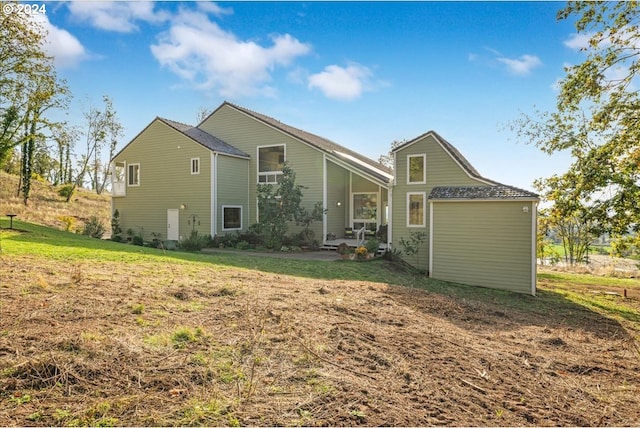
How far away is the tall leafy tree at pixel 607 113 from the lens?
34.7ft

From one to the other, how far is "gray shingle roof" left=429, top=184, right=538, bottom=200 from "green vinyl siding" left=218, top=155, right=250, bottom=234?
34.7ft

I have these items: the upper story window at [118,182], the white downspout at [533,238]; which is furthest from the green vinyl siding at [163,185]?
the white downspout at [533,238]

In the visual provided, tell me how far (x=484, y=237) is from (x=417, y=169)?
394cm

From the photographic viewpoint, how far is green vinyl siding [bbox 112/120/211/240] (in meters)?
19.3

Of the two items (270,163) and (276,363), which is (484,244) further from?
(270,163)

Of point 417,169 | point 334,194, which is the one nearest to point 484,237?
point 417,169

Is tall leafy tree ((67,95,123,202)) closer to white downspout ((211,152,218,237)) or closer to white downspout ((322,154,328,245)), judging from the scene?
white downspout ((211,152,218,237))

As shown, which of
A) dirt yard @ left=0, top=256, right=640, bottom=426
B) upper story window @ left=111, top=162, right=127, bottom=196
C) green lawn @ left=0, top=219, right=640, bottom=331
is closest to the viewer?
dirt yard @ left=0, top=256, right=640, bottom=426

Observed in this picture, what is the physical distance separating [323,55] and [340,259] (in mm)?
8006

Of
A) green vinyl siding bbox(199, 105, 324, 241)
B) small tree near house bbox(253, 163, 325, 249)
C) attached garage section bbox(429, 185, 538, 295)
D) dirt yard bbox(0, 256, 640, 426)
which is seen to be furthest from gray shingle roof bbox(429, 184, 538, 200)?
dirt yard bbox(0, 256, 640, 426)

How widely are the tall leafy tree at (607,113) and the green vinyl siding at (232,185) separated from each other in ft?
47.6

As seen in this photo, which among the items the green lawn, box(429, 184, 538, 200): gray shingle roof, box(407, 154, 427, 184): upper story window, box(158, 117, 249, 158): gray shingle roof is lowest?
the green lawn

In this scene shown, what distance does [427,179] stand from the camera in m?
15.2

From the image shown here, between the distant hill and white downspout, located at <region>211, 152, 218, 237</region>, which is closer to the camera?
white downspout, located at <region>211, 152, 218, 237</region>
